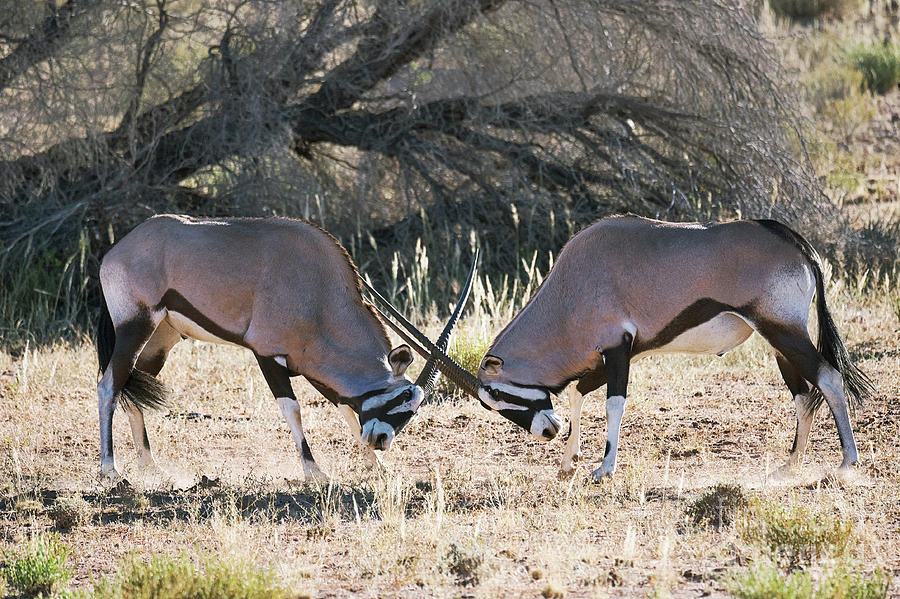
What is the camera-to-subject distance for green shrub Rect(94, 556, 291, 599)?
446 centimetres

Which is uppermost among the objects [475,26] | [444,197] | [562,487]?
[475,26]

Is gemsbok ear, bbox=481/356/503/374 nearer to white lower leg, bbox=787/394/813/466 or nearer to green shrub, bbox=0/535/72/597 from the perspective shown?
white lower leg, bbox=787/394/813/466

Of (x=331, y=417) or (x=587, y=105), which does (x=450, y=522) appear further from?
(x=587, y=105)

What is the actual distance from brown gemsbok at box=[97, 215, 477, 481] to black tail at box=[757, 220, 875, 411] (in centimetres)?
199

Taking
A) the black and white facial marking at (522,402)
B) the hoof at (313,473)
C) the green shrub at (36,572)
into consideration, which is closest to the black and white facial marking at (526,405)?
the black and white facial marking at (522,402)

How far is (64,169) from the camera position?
39.3 ft

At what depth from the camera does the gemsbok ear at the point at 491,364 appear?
22.1 feet

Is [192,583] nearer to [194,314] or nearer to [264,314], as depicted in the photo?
[264,314]

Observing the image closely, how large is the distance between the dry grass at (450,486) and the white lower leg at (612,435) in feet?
0.28

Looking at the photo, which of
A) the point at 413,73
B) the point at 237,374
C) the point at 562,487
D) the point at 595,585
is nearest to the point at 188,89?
the point at 413,73

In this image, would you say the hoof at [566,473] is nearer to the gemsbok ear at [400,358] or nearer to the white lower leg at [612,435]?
the white lower leg at [612,435]

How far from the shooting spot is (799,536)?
5.08 m

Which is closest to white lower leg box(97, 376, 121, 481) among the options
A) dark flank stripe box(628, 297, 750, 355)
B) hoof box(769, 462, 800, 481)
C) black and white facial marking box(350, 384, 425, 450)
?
black and white facial marking box(350, 384, 425, 450)

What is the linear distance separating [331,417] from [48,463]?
2028 millimetres
